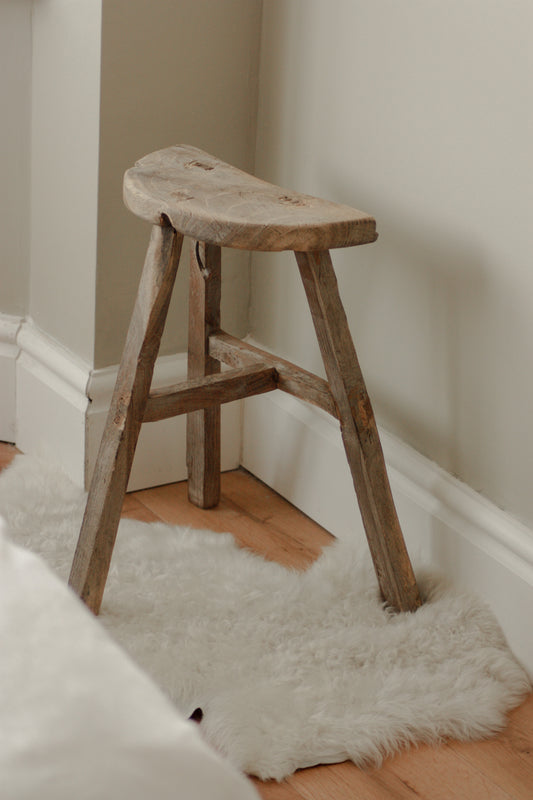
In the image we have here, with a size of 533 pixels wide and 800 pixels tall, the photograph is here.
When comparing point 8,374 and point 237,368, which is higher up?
point 237,368

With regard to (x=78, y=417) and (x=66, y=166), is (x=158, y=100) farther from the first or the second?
(x=78, y=417)

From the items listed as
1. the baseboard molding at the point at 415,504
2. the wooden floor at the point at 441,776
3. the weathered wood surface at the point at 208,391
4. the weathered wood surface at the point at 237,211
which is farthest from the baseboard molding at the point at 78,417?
the wooden floor at the point at 441,776

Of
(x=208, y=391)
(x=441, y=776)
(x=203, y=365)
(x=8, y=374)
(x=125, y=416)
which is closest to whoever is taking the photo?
(x=441, y=776)

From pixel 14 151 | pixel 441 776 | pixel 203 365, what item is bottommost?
pixel 441 776

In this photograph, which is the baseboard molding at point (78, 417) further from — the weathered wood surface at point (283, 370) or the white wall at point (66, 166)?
the weathered wood surface at point (283, 370)

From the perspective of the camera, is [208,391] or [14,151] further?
[14,151]

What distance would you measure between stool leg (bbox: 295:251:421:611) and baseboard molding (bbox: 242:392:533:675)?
11cm

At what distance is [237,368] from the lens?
1.69 meters

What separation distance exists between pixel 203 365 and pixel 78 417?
0.29m

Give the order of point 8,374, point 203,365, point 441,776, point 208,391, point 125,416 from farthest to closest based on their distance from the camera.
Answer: point 8,374, point 203,365, point 208,391, point 125,416, point 441,776

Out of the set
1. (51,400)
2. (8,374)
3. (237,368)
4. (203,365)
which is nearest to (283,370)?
(237,368)

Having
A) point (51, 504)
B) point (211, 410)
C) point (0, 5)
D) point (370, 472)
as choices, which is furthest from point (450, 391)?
point (0, 5)

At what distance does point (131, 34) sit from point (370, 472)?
2.85ft

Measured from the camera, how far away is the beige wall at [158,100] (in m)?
1.77
